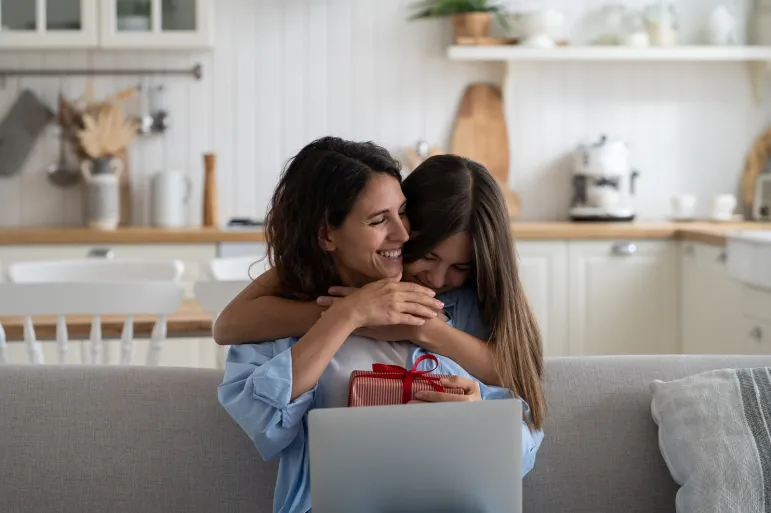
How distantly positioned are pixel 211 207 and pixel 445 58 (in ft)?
4.06

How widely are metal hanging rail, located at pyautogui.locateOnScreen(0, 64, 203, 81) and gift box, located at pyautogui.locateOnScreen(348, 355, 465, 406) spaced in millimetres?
3272

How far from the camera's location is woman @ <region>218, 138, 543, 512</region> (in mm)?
1545

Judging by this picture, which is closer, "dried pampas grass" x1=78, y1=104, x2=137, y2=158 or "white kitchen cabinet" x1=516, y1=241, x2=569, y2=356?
"white kitchen cabinet" x1=516, y1=241, x2=569, y2=356

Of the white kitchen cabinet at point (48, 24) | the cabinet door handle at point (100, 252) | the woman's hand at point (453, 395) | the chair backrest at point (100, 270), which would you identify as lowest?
the cabinet door handle at point (100, 252)

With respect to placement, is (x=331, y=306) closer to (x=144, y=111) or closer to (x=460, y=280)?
(x=460, y=280)

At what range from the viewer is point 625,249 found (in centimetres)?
416

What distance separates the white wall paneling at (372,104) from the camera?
4559mm

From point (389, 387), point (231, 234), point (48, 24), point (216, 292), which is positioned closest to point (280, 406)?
point (389, 387)

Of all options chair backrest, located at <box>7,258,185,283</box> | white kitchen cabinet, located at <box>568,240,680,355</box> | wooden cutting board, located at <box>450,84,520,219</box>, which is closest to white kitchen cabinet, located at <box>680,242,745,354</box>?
white kitchen cabinet, located at <box>568,240,680,355</box>

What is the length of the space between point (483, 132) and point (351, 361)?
3108mm

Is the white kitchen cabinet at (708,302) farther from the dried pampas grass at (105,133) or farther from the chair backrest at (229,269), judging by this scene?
the dried pampas grass at (105,133)

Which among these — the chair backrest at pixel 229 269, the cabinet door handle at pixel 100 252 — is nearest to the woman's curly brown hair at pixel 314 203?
the chair backrest at pixel 229 269

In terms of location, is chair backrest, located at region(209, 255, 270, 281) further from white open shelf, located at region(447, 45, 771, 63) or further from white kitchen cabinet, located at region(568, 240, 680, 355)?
white open shelf, located at region(447, 45, 771, 63)

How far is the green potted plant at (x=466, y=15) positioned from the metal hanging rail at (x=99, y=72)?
0.99 m
